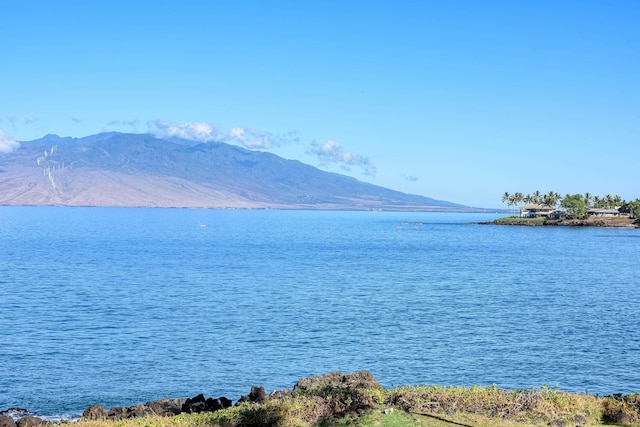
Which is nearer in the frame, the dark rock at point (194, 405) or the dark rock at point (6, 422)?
the dark rock at point (6, 422)

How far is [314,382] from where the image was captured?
22141 millimetres

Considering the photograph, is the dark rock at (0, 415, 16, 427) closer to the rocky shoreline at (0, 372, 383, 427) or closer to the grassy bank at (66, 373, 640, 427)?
the rocky shoreline at (0, 372, 383, 427)

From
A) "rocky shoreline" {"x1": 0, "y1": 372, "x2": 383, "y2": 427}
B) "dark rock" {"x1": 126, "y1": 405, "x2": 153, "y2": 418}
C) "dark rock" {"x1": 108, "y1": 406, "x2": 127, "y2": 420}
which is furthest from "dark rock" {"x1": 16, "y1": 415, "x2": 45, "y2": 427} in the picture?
"dark rock" {"x1": 126, "y1": 405, "x2": 153, "y2": 418}

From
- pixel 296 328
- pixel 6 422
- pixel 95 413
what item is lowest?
pixel 296 328

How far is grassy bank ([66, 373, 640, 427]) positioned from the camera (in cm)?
1636

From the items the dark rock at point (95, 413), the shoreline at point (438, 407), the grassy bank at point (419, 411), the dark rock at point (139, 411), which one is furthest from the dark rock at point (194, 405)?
the grassy bank at point (419, 411)

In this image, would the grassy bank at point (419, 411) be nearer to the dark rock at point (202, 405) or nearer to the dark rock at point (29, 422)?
the dark rock at point (202, 405)

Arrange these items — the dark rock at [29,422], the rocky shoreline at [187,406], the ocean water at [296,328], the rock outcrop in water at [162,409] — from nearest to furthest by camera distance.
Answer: the dark rock at [29,422]
the rocky shoreline at [187,406]
the rock outcrop in water at [162,409]
the ocean water at [296,328]

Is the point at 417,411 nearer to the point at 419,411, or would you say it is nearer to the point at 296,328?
the point at 419,411

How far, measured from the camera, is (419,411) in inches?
663

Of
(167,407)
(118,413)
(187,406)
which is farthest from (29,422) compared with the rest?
(187,406)

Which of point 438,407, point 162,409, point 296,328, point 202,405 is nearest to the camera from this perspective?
point 438,407

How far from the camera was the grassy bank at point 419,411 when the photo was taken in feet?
53.7

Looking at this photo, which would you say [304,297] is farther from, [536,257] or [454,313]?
[536,257]
